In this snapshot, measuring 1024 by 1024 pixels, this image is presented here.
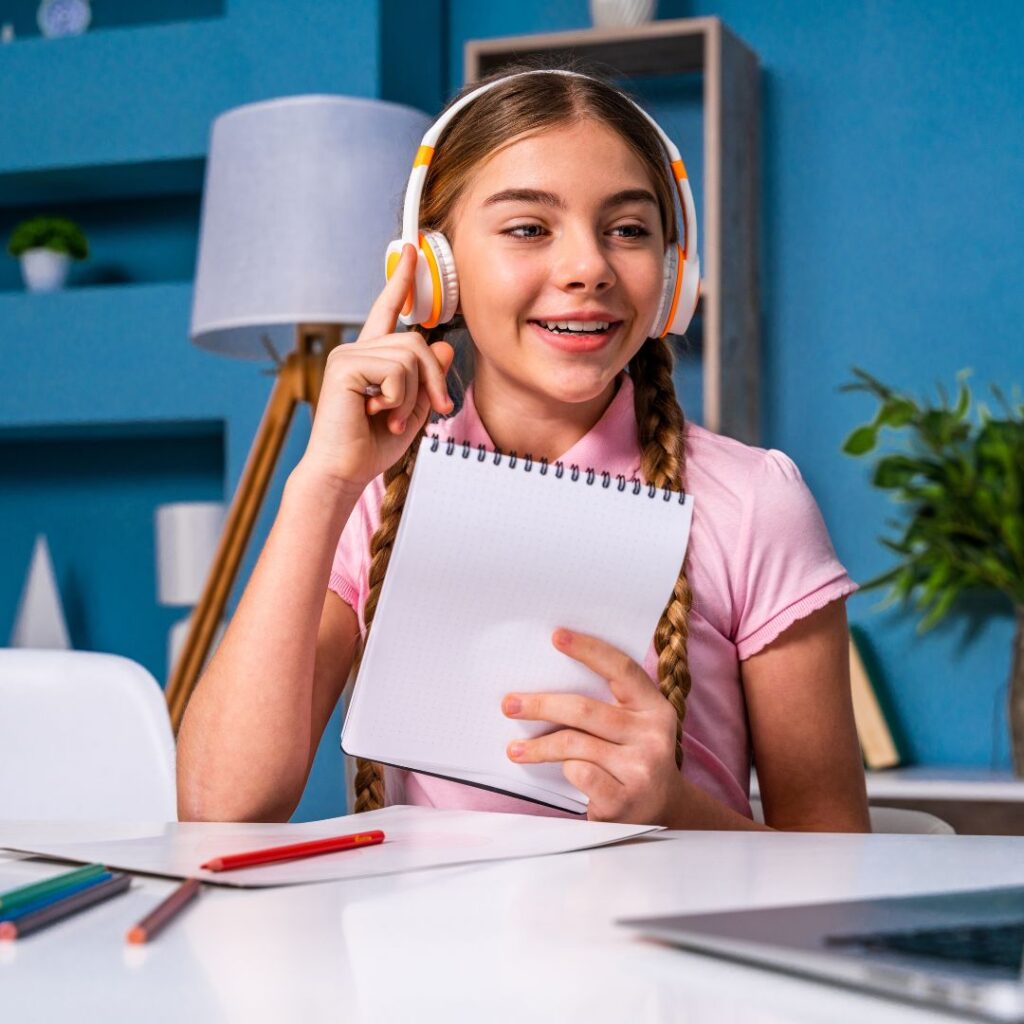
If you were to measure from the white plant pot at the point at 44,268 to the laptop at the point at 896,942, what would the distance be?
3159 millimetres

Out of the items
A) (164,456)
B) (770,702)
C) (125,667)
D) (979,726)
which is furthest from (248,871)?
(164,456)

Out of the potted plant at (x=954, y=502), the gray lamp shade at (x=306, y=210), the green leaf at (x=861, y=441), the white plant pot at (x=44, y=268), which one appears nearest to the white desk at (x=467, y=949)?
the gray lamp shade at (x=306, y=210)

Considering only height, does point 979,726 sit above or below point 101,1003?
below

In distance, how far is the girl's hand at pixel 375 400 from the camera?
3.46 ft

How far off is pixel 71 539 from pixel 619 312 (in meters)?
2.77

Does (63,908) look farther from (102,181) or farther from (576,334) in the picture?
(102,181)

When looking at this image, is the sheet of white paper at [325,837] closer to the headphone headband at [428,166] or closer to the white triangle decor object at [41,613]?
the headphone headband at [428,166]

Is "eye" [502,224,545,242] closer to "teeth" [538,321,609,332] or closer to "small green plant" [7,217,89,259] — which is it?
"teeth" [538,321,609,332]

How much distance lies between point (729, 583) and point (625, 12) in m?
1.92

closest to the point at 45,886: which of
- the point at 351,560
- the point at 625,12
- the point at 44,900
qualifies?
the point at 44,900

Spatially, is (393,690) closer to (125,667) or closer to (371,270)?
(125,667)

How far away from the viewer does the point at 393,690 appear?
90cm

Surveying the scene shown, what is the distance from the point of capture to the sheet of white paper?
0.69 m

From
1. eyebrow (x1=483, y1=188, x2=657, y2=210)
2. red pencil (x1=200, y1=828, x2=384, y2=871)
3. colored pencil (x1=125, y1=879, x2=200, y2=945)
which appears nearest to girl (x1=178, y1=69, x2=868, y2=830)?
eyebrow (x1=483, y1=188, x2=657, y2=210)
